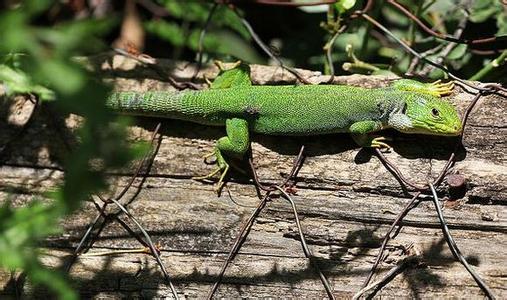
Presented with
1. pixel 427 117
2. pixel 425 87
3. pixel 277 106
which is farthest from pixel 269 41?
pixel 427 117

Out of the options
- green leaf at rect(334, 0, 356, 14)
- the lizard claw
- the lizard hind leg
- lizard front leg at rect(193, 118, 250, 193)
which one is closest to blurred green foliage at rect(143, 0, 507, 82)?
green leaf at rect(334, 0, 356, 14)

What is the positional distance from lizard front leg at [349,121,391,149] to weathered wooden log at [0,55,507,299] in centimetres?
6

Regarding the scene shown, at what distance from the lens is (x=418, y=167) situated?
3.33 metres

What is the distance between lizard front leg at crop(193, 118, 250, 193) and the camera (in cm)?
345

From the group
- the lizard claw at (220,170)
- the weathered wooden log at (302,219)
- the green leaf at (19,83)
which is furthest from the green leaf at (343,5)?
the green leaf at (19,83)

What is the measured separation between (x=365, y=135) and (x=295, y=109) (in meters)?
0.42

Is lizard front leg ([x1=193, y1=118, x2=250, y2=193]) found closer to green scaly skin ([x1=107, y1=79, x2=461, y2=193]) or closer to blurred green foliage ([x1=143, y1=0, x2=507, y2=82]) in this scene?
green scaly skin ([x1=107, y1=79, x2=461, y2=193])

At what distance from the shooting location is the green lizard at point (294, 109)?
3.43m

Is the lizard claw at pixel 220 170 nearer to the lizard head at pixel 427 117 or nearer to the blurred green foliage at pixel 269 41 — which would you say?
the blurred green foliage at pixel 269 41

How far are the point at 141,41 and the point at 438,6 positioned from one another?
261 cm

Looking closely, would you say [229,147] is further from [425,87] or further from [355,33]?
[355,33]

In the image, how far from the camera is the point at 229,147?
11.3 feet

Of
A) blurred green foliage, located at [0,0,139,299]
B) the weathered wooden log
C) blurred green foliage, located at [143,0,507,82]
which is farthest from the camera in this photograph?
blurred green foliage, located at [143,0,507,82]

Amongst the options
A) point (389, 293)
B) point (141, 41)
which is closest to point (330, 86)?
point (389, 293)
